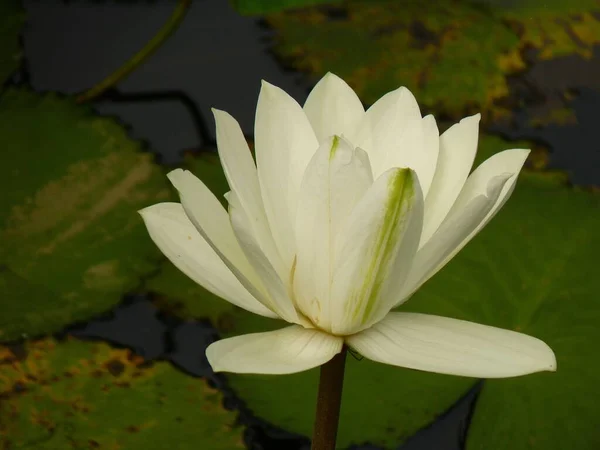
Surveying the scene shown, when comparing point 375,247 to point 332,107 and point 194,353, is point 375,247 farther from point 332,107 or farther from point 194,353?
point 194,353

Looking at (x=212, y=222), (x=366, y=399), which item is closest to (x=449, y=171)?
(x=212, y=222)

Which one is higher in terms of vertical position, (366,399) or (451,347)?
(451,347)

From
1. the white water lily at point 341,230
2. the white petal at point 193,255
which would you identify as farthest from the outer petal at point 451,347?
the white petal at point 193,255

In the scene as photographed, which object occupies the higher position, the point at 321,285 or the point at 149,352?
the point at 321,285

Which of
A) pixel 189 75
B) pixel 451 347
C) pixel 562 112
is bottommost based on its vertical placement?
pixel 562 112

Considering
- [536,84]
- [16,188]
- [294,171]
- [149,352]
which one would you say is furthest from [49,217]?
[536,84]

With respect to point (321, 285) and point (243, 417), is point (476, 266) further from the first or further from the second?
point (321, 285)
